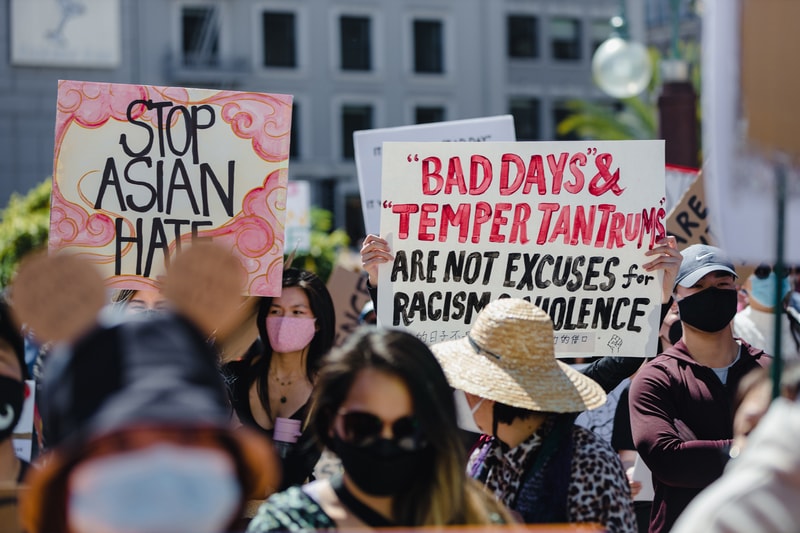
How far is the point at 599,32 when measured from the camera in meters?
38.8

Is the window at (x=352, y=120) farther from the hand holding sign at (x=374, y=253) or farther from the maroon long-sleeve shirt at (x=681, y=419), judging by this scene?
the maroon long-sleeve shirt at (x=681, y=419)

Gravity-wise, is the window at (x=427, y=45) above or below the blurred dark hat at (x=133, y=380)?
above

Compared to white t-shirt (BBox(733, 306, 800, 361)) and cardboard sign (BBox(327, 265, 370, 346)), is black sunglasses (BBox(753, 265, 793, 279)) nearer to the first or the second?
white t-shirt (BBox(733, 306, 800, 361))

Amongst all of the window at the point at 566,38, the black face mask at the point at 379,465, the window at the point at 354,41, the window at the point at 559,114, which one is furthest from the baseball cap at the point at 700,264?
the window at the point at 566,38

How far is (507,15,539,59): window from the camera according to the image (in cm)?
3750

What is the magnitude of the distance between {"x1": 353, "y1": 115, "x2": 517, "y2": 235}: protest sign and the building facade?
28071 mm

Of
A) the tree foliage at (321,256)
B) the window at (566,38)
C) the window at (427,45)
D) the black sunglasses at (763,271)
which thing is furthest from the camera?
the window at (566,38)

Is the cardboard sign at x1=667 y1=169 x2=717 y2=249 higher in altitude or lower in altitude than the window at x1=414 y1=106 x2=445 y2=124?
lower

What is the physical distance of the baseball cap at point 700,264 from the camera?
387 centimetres

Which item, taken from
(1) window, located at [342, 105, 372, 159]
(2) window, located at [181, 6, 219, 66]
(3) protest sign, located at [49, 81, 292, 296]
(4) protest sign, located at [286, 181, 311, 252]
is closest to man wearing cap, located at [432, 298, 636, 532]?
(3) protest sign, located at [49, 81, 292, 296]

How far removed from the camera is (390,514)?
2.25m

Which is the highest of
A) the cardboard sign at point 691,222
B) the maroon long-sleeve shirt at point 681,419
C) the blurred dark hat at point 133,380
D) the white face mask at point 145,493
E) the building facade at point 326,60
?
the building facade at point 326,60

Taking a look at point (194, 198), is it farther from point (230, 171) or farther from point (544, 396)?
point (544, 396)

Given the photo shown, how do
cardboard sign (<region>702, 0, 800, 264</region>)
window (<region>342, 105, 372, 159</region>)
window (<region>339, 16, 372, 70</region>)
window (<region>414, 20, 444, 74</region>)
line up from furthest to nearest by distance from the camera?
window (<region>414, 20, 444, 74</region>) < window (<region>342, 105, 372, 159</region>) < window (<region>339, 16, 372, 70</region>) < cardboard sign (<region>702, 0, 800, 264</region>)
